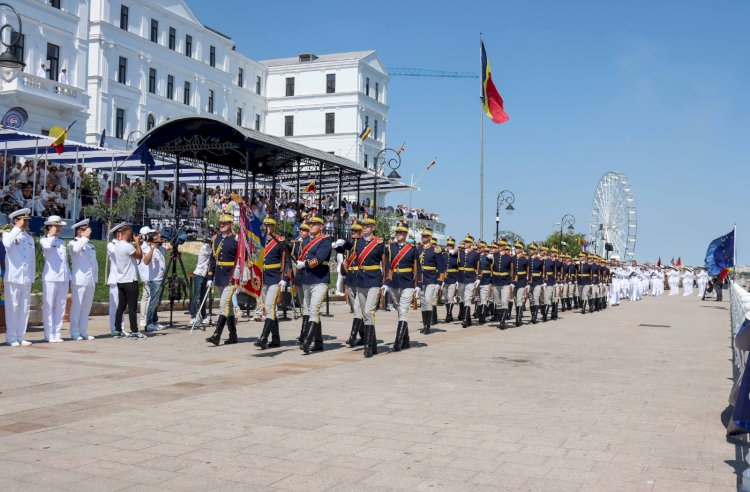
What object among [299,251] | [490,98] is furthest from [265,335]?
[490,98]

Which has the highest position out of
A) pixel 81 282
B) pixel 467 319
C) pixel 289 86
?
pixel 289 86

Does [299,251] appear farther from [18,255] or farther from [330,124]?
[330,124]

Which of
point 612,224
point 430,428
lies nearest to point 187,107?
point 612,224

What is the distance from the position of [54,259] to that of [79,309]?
1088mm

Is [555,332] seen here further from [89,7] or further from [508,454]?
[89,7]

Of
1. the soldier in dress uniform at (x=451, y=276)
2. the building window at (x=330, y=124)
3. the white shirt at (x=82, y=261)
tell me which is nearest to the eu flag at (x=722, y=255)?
the soldier in dress uniform at (x=451, y=276)

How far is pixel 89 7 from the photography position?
50531 millimetres

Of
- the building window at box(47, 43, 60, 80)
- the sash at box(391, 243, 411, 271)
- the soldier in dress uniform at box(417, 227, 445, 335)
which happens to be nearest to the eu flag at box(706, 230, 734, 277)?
the soldier in dress uniform at box(417, 227, 445, 335)

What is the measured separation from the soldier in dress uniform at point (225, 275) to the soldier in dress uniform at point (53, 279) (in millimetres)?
2444

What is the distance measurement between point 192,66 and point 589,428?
5981 centimetres

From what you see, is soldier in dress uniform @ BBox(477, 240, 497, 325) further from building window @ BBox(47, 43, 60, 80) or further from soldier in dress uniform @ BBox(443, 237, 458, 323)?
building window @ BBox(47, 43, 60, 80)

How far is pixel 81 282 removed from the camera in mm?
13445

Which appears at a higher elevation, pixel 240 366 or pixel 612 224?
pixel 612 224

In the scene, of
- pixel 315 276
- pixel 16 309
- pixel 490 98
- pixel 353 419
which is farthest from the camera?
pixel 490 98
